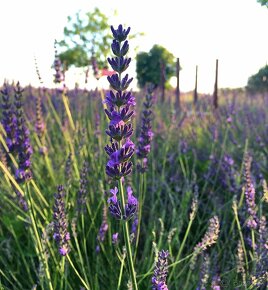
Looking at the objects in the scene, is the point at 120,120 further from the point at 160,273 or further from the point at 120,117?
the point at 160,273

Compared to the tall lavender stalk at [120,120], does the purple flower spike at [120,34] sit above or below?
above

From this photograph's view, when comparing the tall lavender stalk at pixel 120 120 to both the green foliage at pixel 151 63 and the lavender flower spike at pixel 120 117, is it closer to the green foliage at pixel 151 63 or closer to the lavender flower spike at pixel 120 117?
the lavender flower spike at pixel 120 117

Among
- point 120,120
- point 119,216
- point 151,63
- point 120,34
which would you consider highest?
point 151,63

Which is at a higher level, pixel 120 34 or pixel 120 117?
pixel 120 34

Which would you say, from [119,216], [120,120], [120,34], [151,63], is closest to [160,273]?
[119,216]

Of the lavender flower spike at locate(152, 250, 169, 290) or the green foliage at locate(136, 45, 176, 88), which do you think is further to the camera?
the green foliage at locate(136, 45, 176, 88)

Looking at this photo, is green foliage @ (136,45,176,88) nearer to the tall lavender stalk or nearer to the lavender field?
the lavender field

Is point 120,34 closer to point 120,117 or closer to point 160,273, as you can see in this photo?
point 120,117

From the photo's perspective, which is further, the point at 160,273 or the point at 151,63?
the point at 151,63

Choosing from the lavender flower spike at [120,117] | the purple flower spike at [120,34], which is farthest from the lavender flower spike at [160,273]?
the purple flower spike at [120,34]

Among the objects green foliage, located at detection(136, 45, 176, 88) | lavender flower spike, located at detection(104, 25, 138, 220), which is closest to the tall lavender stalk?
lavender flower spike, located at detection(104, 25, 138, 220)

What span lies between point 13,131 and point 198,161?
2.06 m

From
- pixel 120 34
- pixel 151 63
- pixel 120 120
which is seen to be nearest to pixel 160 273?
pixel 120 120

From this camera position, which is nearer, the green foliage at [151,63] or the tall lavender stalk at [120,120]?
the tall lavender stalk at [120,120]
